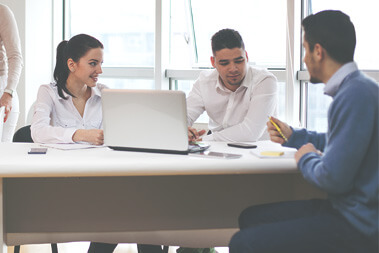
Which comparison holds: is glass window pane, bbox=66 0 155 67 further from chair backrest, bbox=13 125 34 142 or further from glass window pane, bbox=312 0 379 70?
chair backrest, bbox=13 125 34 142

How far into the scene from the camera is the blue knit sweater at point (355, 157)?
1467 mm

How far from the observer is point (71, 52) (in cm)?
274

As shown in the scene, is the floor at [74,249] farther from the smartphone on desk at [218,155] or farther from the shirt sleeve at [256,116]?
the smartphone on desk at [218,155]

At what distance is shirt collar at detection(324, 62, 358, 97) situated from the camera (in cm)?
162

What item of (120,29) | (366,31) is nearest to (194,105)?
(366,31)

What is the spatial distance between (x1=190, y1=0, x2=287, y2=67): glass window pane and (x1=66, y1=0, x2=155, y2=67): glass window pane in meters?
0.58

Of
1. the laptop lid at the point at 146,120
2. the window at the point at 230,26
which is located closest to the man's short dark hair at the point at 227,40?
the laptop lid at the point at 146,120

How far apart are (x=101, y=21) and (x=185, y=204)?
3776 mm

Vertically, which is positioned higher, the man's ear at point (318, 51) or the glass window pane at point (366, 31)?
the glass window pane at point (366, 31)

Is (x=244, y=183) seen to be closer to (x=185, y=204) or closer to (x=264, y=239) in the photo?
(x=185, y=204)

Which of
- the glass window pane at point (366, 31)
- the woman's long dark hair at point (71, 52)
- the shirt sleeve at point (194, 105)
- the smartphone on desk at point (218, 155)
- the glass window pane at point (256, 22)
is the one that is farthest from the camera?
the glass window pane at point (256, 22)

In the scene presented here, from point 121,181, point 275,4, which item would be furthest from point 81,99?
point 275,4

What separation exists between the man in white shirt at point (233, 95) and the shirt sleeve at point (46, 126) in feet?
2.66

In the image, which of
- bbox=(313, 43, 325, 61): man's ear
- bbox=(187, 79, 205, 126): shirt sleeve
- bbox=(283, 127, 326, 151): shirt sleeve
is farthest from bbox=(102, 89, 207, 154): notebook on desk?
bbox=(187, 79, 205, 126): shirt sleeve
